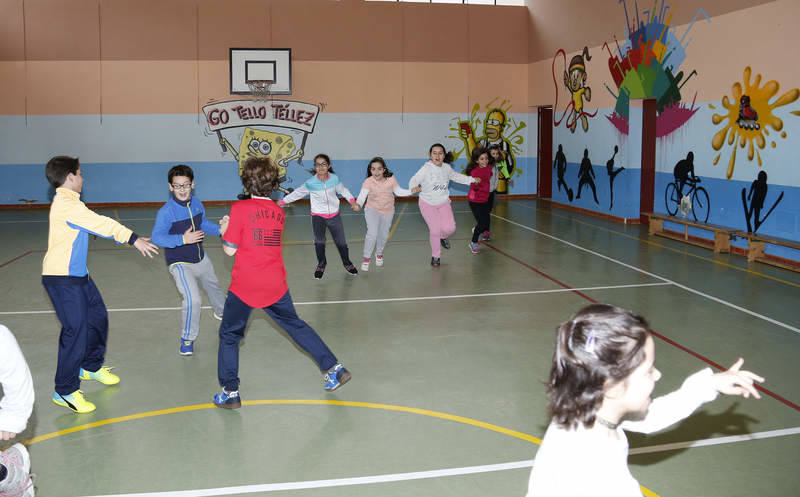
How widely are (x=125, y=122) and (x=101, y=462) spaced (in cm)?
1668

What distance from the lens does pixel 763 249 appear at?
1084 cm

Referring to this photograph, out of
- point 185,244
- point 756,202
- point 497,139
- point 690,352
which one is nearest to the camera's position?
point 185,244

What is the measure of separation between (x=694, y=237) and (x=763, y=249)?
1.95m

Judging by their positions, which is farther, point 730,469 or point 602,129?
point 602,129


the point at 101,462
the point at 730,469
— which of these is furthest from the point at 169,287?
the point at 730,469

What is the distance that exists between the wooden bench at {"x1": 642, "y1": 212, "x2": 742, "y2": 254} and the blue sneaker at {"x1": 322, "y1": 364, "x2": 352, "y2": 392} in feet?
28.2

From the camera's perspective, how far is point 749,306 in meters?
8.02

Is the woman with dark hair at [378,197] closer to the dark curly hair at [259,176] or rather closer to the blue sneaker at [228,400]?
the dark curly hair at [259,176]

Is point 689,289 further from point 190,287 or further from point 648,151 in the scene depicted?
point 648,151

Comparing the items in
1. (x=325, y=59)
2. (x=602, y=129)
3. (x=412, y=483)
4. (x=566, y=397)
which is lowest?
(x=412, y=483)

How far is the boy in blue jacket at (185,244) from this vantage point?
5930 mm

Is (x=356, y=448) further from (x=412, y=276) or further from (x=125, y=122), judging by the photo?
(x=125, y=122)

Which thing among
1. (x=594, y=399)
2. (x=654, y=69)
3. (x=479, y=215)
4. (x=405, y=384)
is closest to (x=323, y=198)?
(x=479, y=215)

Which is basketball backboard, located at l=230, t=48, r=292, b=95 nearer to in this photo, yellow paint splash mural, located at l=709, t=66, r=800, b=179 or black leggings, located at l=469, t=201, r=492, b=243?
black leggings, located at l=469, t=201, r=492, b=243
